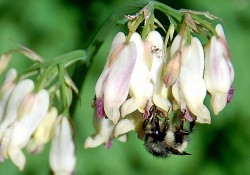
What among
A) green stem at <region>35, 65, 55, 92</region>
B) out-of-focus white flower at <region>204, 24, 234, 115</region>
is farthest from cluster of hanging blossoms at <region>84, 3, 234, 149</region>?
green stem at <region>35, 65, 55, 92</region>

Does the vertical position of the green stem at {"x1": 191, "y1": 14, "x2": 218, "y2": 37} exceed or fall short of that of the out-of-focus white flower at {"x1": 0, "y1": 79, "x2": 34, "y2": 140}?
it exceeds it

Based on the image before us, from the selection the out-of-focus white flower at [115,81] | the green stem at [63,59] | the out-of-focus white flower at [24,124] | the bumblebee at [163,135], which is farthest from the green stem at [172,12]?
the out-of-focus white flower at [24,124]

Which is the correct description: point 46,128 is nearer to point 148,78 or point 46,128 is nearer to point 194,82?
point 148,78

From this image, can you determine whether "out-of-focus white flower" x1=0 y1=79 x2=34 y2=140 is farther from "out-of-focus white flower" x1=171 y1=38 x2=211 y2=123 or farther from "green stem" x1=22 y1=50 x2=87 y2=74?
"out-of-focus white flower" x1=171 y1=38 x2=211 y2=123

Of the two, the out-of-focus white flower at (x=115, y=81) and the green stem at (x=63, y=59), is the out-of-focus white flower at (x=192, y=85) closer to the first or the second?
the out-of-focus white flower at (x=115, y=81)

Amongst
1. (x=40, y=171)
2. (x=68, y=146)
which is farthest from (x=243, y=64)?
(x=68, y=146)

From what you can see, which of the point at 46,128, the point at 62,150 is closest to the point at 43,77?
the point at 46,128

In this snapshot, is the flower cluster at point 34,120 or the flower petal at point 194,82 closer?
the flower petal at point 194,82
